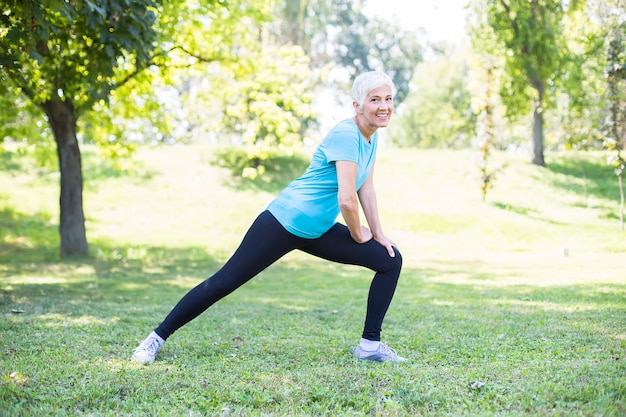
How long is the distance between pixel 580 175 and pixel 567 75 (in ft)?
12.9

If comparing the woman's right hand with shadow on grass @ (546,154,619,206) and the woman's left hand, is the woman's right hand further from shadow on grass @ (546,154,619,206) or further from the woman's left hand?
shadow on grass @ (546,154,619,206)

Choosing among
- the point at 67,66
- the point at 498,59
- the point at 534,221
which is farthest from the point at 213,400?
the point at 498,59

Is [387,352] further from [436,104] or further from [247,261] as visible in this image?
[436,104]

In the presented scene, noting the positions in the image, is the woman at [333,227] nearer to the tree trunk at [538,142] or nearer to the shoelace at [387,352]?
the shoelace at [387,352]

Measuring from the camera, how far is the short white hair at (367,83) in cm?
442

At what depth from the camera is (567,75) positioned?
24.5 m

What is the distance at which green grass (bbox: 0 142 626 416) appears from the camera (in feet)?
12.2

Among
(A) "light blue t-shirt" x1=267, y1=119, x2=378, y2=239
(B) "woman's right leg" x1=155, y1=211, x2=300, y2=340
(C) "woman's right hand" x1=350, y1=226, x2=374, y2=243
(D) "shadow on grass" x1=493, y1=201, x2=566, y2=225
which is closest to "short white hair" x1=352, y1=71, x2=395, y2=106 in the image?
(A) "light blue t-shirt" x1=267, y1=119, x2=378, y2=239

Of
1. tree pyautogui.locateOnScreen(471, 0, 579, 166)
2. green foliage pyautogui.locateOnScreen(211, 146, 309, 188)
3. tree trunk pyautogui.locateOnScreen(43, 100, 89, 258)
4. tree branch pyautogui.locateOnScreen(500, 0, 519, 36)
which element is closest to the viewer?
→ tree trunk pyautogui.locateOnScreen(43, 100, 89, 258)

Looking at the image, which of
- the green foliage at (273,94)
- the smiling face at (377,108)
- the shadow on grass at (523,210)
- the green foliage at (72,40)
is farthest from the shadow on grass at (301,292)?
the shadow on grass at (523,210)

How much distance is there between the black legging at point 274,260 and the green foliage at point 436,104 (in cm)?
4353

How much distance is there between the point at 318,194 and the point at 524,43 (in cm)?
2086

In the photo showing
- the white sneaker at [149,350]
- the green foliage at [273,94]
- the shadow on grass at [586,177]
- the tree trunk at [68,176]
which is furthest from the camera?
the shadow on grass at [586,177]

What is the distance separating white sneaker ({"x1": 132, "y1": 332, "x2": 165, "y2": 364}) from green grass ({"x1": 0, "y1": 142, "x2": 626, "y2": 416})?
8 cm
